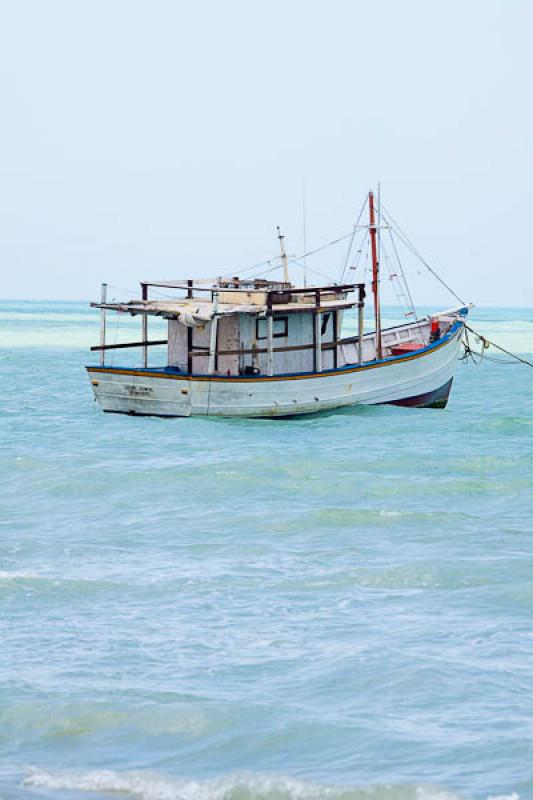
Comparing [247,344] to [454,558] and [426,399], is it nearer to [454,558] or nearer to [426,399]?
[426,399]

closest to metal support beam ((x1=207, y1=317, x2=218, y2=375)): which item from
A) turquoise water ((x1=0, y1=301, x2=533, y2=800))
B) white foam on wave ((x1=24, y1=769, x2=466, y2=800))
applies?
turquoise water ((x1=0, y1=301, x2=533, y2=800))

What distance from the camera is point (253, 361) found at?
2792 centimetres

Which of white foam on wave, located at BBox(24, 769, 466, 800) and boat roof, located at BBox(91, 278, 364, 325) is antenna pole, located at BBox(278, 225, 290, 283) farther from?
white foam on wave, located at BBox(24, 769, 466, 800)

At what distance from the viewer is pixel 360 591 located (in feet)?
43.1

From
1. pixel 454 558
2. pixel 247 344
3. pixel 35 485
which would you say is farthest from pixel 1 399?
pixel 454 558

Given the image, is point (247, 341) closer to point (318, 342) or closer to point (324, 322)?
point (318, 342)

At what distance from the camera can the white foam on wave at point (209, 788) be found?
817 centimetres

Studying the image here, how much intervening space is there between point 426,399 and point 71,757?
76.8ft

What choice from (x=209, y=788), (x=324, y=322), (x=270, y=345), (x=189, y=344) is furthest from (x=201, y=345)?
(x=209, y=788)

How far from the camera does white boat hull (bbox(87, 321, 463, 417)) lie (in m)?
27.2

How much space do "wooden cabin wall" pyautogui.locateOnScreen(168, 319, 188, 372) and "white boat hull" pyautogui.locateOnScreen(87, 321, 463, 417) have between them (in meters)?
0.47

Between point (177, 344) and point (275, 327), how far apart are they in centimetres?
243

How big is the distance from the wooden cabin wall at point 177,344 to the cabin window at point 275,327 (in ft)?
5.82

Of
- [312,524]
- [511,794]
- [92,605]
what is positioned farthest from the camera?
[312,524]
